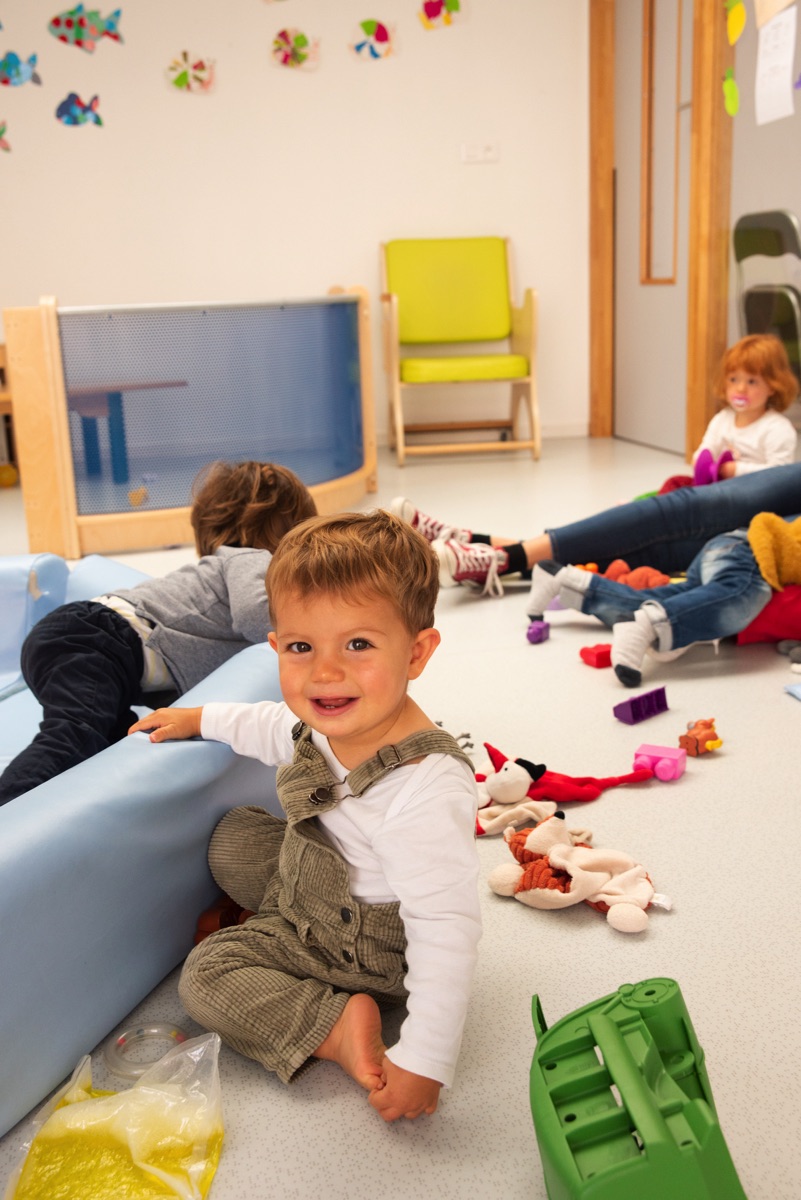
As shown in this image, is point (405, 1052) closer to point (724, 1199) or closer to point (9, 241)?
point (724, 1199)

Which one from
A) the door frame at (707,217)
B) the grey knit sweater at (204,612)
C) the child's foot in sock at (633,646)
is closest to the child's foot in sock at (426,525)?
the child's foot in sock at (633,646)

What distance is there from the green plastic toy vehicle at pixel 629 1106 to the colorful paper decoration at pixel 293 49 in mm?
5305

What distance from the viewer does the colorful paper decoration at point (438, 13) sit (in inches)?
212

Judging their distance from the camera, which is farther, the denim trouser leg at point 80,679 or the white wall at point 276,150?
the white wall at point 276,150

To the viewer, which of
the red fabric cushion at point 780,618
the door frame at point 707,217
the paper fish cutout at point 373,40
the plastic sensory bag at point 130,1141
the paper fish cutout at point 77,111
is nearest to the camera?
the plastic sensory bag at point 130,1141

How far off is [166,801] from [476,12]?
5.22 m

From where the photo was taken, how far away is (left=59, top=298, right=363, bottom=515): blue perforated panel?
3.46m

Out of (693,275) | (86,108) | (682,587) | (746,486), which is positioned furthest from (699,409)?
(86,108)

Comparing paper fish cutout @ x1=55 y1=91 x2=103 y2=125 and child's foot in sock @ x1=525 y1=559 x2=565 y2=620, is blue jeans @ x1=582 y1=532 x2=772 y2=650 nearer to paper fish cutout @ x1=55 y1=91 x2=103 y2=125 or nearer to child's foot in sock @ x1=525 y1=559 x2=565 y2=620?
child's foot in sock @ x1=525 y1=559 x2=565 y2=620

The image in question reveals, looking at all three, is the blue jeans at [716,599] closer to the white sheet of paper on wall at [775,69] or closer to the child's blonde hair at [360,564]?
the child's blonde hair at [360,564]

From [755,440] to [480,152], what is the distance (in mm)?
3053

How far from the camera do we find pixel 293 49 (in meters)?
5.36

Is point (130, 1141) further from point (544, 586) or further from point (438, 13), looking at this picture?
point (438, 13)

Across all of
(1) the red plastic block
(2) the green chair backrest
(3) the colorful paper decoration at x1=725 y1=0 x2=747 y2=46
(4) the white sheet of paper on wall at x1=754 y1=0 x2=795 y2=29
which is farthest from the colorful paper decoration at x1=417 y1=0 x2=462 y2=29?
(1) the red plastic block
